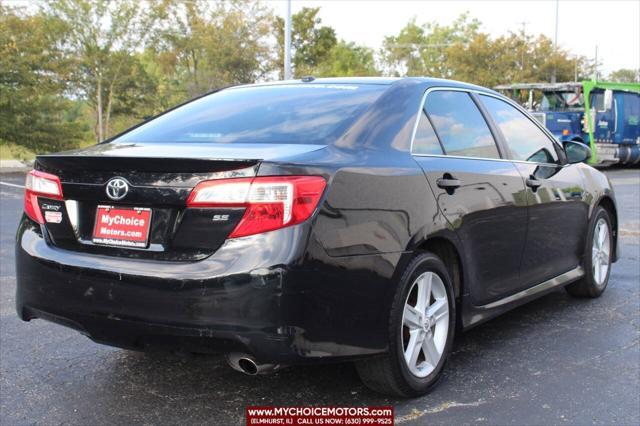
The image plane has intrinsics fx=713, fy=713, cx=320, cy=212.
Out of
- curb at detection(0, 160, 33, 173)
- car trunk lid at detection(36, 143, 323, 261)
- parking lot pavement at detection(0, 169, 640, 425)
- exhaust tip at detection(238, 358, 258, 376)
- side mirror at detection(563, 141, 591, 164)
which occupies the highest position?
side mirror at detection(563, 141, 591, 164)

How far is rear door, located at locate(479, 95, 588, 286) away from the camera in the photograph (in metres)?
4.46

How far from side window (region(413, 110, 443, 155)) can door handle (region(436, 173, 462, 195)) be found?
157mm

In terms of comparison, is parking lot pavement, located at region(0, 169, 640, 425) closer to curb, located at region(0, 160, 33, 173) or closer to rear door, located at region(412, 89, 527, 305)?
rear door, located at region(412, 89, 527, 305)

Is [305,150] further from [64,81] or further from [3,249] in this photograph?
[64,81]

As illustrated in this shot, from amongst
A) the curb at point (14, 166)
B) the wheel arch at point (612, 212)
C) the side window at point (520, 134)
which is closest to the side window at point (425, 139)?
the side window at point (520, 134)

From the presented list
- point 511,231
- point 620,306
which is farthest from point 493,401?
point 620,306

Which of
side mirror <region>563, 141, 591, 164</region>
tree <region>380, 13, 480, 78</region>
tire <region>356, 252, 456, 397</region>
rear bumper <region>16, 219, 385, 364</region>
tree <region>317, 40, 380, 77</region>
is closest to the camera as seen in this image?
rear bumper <region>16, 219, 385, 364</region>

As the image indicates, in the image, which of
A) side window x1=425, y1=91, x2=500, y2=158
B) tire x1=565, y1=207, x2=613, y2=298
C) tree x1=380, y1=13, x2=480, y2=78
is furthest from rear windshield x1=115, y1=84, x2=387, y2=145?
tree x1=380, y1=13, x2=480, y2=78

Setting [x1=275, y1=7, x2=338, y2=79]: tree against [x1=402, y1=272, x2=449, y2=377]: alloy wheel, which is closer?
[x1=402, y1=272, x2=449, y2=377]: alloy wheel

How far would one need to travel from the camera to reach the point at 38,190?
3.38 m

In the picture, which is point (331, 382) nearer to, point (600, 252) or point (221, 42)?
point (600, 252)

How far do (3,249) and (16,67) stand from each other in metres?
14.5

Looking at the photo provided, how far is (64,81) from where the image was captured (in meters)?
23.1

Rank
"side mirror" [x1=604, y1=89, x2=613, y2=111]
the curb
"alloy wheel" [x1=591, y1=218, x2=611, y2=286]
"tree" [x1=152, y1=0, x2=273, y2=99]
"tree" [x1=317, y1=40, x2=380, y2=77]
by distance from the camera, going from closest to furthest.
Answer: "alloy wheel" [x1=591, y1=218, x2=611, y2=286], the curb, "side mirror" [x1=604, y1=89, x2=613, y2=111], "tree" [x1=152, y1=0, x2=273, y2=99], "tree" [x1=317, y1=40, x2=380, y2=77]
